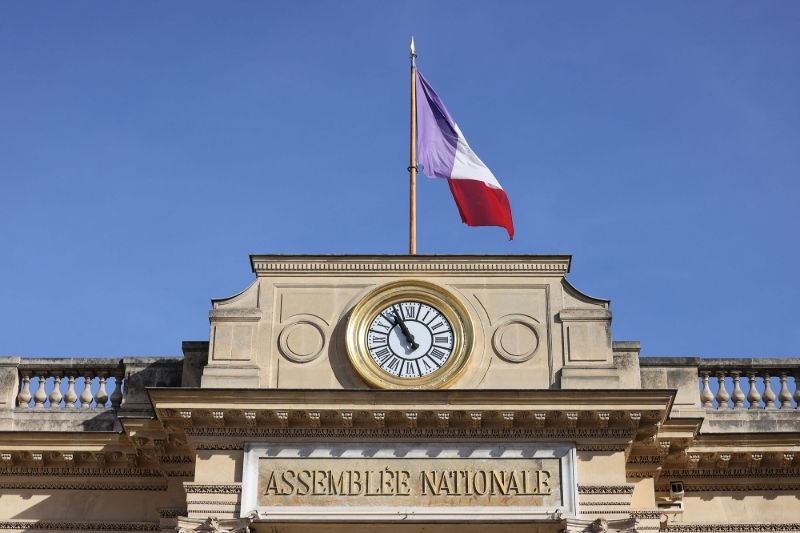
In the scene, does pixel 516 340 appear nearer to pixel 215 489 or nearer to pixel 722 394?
pixel 722 394

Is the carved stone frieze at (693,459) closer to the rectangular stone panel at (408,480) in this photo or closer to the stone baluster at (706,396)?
the stone baluster at (706,396)

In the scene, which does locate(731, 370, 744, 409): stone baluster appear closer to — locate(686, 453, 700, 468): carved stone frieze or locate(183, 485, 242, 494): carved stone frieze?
locate(686, 453, 700, 468): carved stone frieze

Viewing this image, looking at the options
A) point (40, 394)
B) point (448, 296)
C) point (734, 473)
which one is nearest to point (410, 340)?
point (448, 296)

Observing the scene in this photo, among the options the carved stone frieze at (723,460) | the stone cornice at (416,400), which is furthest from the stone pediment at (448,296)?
the carved stone frieze at (723,460)

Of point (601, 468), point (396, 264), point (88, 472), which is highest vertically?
point (396, 264)

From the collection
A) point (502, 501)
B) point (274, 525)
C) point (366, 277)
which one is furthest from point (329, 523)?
point (366, 277)

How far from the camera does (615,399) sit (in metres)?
22.5

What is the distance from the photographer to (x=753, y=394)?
81.1ft

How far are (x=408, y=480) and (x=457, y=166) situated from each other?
6.62 metres

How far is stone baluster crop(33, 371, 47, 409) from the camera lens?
977 inches

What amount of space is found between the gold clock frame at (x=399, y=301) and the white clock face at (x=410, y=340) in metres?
0.08

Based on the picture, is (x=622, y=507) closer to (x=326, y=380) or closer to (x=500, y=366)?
(x=500, y=366)

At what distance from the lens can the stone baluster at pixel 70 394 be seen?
24.8m

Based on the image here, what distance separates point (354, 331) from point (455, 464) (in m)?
2.59
